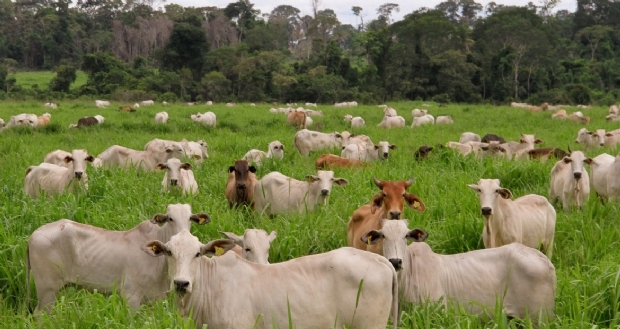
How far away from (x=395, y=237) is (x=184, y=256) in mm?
1701

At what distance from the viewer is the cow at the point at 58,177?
27.5 ft

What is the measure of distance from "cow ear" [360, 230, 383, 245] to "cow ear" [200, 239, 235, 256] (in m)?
1.10

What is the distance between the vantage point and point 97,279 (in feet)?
17.9

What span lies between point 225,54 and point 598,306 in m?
39.7

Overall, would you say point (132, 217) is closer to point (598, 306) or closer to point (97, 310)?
point (97, 310)

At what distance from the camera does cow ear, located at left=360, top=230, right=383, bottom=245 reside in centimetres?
499

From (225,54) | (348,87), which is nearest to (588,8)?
(348,87)

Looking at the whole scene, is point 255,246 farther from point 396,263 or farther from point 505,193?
point 505,193

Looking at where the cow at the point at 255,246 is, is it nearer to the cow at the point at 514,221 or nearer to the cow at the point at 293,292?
the cow at the point at 293,292

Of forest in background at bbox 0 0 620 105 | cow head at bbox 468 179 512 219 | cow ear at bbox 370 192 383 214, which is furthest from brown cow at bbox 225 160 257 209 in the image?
forest in background at bbox 0 0 620 105

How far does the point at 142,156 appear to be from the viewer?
1123 centimetres

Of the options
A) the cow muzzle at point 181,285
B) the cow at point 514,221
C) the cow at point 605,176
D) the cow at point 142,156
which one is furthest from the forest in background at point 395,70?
the cow muzzle at point 181,285

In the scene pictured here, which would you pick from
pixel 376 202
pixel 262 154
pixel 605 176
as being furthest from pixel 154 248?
pixel 262 154

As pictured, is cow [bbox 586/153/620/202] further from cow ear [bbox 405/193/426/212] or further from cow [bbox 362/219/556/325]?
cow [bbox 362/219/556/325]
